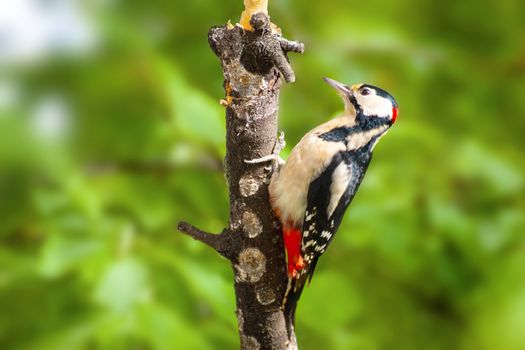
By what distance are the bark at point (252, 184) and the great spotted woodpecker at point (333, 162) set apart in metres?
0.15

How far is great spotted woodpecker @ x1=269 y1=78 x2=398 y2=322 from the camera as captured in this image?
1.40m

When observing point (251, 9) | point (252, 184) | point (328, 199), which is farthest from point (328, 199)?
point (251, 9)

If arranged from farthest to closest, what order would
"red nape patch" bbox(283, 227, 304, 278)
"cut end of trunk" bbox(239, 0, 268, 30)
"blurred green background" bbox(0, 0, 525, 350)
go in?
1. "blurred green background" bbox(0, 0, 525, 350)
2. "red nape patch" bbox(283, 227, 304, 278)
3. "cut end of trunk" bbox(239, 0, 268, 30)

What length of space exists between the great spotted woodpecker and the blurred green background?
0.25 meters

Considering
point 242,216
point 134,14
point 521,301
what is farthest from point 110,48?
point 521,301

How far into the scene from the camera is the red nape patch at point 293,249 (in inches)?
49.1

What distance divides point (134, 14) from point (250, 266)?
4.98 ft

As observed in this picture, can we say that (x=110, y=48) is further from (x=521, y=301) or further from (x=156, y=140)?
(x=521, y=301)

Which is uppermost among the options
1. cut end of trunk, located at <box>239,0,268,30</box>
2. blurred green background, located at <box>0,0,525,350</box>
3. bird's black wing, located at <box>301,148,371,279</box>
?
blurred green background, located at <box>0,0,525,350</box>

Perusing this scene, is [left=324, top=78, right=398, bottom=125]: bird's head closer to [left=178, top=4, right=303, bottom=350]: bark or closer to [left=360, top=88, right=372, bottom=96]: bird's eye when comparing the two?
[left=360, top=88, right=372, bottom=96]: bird's eye

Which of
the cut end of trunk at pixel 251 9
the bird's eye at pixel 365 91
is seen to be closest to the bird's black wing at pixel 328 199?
the bird's eye at pixel 365 91

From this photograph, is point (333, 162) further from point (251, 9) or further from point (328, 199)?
point (251, 9)

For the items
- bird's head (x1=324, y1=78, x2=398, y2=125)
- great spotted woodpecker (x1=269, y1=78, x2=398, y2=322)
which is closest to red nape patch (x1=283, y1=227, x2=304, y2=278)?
great spotted woodpecker (x1=269, y1=78, x2=398, y2=322)

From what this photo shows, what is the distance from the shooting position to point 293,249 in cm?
129
